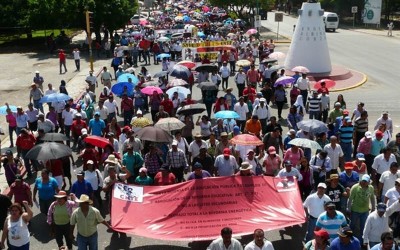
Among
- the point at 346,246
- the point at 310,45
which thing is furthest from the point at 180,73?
the point at 346,246

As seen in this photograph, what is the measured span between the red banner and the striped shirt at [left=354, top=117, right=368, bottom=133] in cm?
468

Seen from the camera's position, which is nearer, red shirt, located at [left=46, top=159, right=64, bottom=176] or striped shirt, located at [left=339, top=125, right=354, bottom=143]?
red shirt, located at [left=46, top=159, right=64, bottom=176]

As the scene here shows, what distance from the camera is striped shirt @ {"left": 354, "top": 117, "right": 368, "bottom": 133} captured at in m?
13.8

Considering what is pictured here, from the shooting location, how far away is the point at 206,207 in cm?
952

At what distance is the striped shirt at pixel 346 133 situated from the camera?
1326cm

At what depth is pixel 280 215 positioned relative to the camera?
948cm

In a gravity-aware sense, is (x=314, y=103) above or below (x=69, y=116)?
above

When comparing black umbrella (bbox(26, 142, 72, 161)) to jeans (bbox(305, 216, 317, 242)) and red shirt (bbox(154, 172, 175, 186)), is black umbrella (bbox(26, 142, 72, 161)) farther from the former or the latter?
jeans (bbox(305, 216, 317, 242))

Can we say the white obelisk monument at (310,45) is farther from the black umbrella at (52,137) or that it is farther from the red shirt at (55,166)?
the red shirt at (55,166)

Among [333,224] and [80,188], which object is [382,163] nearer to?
[333,224]

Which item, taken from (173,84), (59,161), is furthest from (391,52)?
(59,161)

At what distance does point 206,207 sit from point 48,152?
3.55 meters

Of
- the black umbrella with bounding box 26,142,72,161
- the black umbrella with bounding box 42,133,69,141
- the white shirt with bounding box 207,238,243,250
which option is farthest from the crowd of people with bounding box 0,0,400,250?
the black umbrella with bounding box 42,133,69,141

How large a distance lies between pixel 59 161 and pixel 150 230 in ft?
10.6
